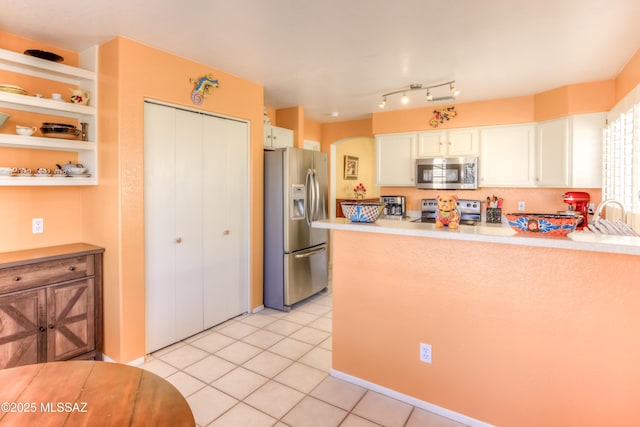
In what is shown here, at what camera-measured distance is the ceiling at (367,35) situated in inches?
85.8

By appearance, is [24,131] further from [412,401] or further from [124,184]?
[412,401]

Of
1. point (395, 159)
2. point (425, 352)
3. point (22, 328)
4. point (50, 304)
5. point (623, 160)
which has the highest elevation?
point (395, 159)

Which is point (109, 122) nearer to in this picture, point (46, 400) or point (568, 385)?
point (46, 400)

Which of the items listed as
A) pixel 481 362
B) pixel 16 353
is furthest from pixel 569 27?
pixel 16 353

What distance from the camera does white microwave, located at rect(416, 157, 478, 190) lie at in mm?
4422

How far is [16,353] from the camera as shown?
2.29m

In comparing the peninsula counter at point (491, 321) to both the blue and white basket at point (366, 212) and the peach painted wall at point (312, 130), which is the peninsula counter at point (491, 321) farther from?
the peach painted wall at point (312, 130)

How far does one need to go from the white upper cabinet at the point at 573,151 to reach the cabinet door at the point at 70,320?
4.75 m

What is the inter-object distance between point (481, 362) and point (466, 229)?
0.78 meters

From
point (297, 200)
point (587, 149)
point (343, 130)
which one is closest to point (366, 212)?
point (297, 200)

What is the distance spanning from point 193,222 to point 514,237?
260 cm

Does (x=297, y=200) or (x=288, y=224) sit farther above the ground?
(x=297, y=200)

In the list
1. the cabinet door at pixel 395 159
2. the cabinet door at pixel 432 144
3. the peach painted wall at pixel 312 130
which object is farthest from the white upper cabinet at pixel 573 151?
the peach painted wall at pixel 312 130

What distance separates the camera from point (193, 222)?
3.17 metres
